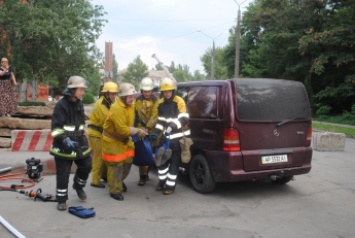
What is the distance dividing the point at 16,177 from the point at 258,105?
443 centimetres

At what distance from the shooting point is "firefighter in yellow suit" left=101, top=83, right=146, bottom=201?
542cm

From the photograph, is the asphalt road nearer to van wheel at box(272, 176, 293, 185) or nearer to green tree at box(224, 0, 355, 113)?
van wheel at box(272, 176, 293, 185)

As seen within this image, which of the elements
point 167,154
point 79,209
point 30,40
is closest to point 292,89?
point 167,154

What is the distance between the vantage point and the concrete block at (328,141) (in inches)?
434

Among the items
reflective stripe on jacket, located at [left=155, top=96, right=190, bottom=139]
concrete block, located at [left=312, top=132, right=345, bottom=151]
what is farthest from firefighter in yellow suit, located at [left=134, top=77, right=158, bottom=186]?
concrete block, located at [left=312, top=132, right=345, bottom=151]

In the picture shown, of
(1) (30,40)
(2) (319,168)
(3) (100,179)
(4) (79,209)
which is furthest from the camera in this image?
(1) (30,40)

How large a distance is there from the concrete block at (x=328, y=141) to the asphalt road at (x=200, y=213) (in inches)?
169

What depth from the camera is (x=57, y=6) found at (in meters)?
22.4

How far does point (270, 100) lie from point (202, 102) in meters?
1.05

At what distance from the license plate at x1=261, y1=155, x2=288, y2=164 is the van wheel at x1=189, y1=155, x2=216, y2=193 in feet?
2.70

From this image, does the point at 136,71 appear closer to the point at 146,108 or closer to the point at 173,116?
the point at 146,108

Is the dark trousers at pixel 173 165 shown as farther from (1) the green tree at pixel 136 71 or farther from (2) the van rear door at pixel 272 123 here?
(1) the green tree at pixel 136 71

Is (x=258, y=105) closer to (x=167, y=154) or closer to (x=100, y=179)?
(x=167, y=154)

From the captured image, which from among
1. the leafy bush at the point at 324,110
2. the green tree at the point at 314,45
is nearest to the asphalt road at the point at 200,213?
the green tree at the point at 314,45
